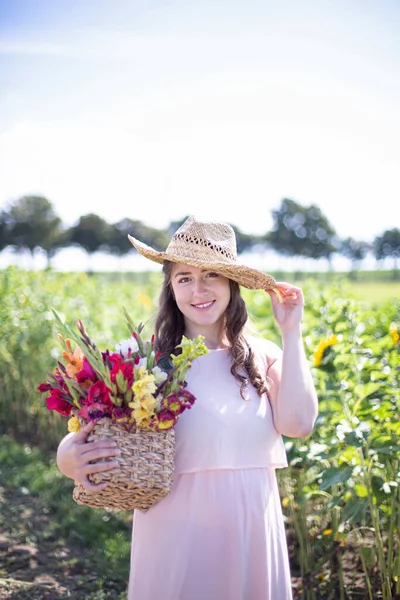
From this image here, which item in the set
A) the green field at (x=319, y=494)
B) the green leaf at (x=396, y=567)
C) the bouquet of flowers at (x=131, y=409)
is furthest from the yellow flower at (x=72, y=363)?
the green leaf at (x=396, y=567)

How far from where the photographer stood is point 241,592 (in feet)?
5.90

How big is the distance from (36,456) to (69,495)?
0.95 metres

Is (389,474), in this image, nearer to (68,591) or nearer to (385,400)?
(385,400)

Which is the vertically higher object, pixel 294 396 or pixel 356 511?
pixel 294 396

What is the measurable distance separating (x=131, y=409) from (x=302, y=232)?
196ft

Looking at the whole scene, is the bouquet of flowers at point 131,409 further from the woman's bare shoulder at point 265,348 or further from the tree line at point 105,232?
the tree line at point 105,232

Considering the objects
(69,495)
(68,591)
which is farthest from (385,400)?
(69,495)

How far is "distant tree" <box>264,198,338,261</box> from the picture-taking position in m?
58.4

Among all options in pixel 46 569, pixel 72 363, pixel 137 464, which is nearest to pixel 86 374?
pixel 72 363

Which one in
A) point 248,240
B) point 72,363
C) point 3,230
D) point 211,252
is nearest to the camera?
point 72,363

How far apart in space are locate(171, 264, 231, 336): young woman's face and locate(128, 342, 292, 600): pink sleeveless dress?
0.21 metres

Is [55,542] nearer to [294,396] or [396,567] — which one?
[396,567]

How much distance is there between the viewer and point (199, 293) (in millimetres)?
1929

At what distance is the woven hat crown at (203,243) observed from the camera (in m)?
1.92
